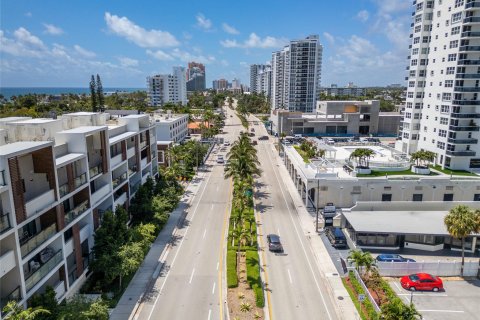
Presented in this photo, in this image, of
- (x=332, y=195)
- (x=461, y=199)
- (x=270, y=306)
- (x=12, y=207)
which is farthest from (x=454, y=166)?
(x=12, y=207)

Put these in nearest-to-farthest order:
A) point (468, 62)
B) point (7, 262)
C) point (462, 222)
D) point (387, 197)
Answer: point (7, 262), point (462, 222), point (387, 197), point (468, 62)

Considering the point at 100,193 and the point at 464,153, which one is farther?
the point at 464,153

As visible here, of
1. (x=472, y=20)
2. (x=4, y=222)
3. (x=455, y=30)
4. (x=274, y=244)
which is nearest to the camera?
(x=4, y=222)

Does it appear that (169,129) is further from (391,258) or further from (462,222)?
(462,222)

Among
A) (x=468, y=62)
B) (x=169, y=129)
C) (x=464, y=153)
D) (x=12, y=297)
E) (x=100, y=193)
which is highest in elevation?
(x=468, y=62)

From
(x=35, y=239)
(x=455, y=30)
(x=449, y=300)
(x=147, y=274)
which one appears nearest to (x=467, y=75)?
(x=455, y=30)

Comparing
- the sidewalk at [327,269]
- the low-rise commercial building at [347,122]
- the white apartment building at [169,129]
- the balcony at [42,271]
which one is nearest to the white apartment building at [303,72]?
the low-rise commercial building at [347,122]

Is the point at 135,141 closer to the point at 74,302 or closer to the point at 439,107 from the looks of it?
the point at 74,302
